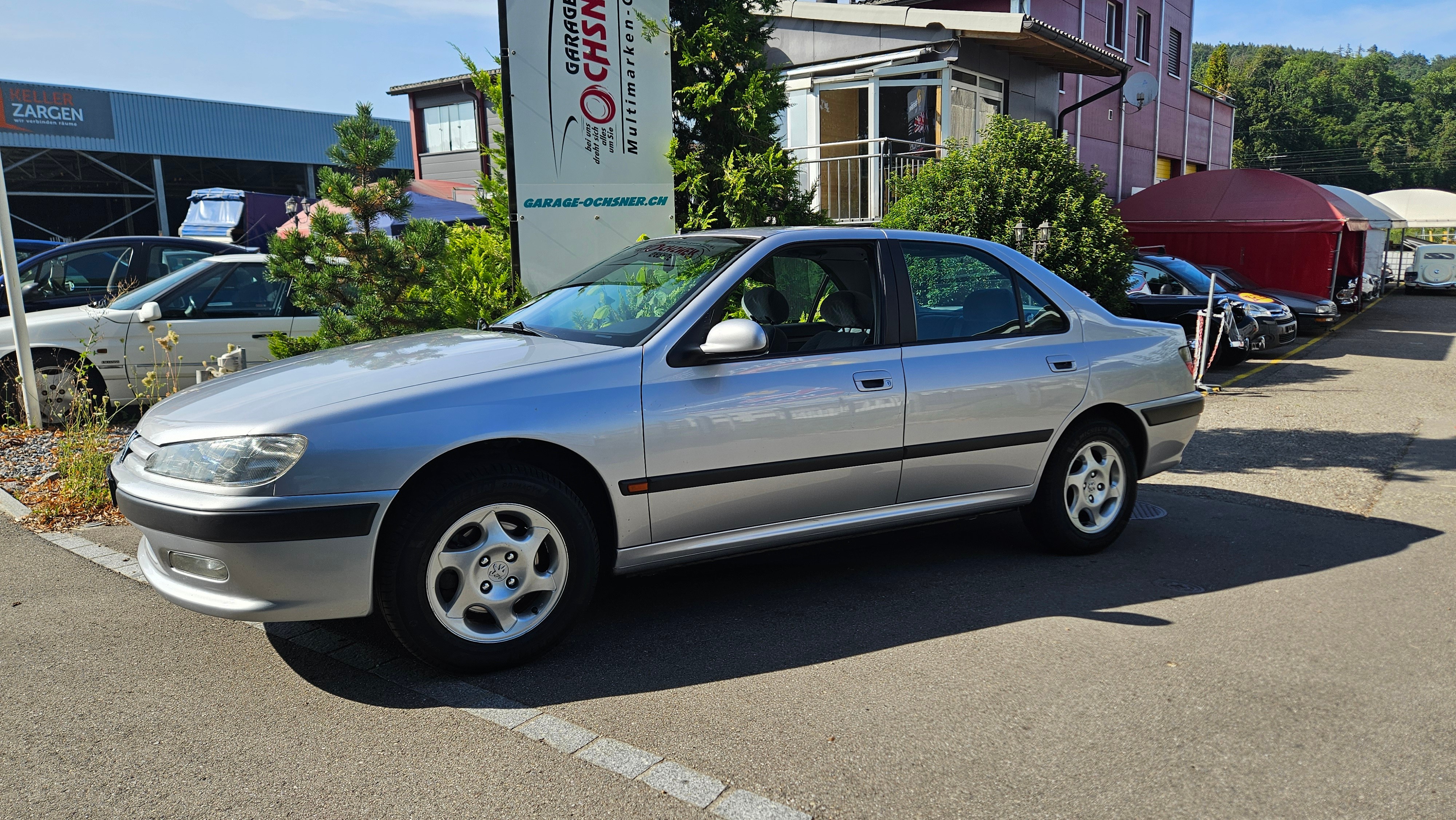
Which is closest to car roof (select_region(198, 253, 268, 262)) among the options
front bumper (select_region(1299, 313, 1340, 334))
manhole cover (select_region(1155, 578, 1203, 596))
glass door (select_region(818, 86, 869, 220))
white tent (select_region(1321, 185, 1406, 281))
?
manhole cover (select_region(1155, 578, 1203, 596))

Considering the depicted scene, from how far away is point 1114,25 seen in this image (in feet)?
74.0

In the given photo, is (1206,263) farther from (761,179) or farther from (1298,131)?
(1298,131)

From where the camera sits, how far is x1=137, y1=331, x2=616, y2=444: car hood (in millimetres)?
3389

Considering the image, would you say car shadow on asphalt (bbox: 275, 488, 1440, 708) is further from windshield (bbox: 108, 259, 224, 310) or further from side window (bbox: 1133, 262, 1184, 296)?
side window (bbox: 1133, 262, 1184, 296)

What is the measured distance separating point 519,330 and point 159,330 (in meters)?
5.40

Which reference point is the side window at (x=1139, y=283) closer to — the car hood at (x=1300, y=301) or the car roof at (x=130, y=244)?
the car hood at (x=1300, y=301)

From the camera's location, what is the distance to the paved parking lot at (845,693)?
280 centimetres

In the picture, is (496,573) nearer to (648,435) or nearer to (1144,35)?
(648,435)

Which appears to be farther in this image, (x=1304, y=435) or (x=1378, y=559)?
(x=1304, y=435)

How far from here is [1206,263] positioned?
2070 centimetres

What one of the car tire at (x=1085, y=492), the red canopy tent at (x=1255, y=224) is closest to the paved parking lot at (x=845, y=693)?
the car tire at (x=1085, y=492)

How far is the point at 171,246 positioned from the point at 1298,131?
98.3m

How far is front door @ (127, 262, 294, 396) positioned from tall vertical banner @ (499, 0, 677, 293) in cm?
308

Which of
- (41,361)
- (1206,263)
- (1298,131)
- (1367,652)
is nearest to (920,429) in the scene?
(1367,652)
